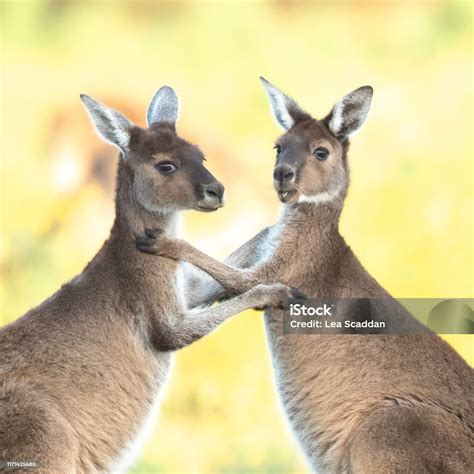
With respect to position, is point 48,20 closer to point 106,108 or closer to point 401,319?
point 106,108

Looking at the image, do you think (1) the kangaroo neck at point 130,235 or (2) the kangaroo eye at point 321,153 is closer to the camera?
(1) the kangaroo neck at point 130,235

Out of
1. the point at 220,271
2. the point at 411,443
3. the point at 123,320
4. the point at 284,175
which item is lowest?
the point at 411,443

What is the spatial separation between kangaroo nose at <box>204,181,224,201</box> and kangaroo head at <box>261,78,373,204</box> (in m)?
0.43

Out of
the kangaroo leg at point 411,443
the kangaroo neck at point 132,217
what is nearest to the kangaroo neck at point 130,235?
the kangaroo neck at point 132,217

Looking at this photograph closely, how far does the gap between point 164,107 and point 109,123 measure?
2.32 feet

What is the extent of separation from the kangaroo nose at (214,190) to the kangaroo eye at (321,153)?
2.47 ft

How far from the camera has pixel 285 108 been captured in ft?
28.0

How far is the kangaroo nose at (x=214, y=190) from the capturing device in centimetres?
801

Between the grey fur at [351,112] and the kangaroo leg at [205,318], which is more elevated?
the grey fur at [351,112]

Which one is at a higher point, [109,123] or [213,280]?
[109,123]

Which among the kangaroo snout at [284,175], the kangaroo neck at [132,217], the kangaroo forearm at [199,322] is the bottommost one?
the kangaroo forearm at [199,322]

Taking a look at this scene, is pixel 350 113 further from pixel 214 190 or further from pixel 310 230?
pixel 214 190

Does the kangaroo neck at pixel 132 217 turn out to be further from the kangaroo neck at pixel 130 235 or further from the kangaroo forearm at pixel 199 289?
the kangaroo forearm at pixel 199 289

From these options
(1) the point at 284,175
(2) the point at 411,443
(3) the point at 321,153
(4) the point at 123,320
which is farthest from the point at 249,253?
(2) the point at 411,443
